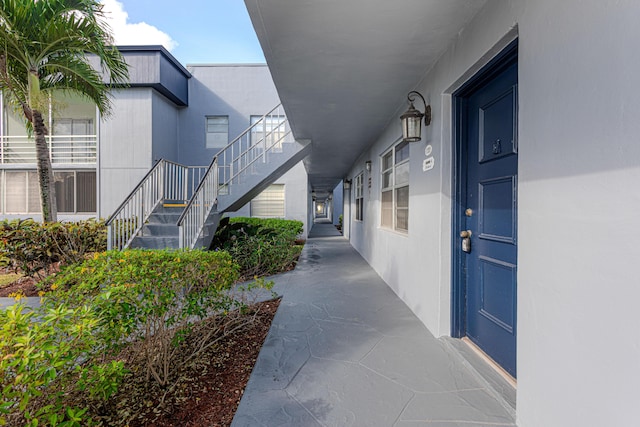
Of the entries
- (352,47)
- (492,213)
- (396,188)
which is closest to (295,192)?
(396,188)

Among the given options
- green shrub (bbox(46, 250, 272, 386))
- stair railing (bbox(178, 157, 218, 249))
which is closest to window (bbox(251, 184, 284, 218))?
stair railing (bbox(178, 157, 218, 249))

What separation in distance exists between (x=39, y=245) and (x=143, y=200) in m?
1.60

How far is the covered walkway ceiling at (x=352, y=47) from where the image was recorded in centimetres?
224

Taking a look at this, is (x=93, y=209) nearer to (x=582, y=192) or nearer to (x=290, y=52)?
(x=290, y=52)

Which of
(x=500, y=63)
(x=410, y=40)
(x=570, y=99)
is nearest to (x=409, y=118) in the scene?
(x=410, y=40)

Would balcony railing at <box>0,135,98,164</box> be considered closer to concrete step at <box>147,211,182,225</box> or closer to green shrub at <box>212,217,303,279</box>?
concrete step at <box>147,211,182,225</box>

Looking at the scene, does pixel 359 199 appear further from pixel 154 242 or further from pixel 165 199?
pixel 154 242

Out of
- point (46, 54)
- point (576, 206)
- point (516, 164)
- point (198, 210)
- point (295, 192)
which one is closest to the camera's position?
point (576, 206)

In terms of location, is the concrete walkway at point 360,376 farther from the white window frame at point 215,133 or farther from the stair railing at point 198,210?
the white window frame at point 215,133

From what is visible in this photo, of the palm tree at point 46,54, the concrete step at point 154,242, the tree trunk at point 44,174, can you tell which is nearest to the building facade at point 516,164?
the concrete step at point 154,242

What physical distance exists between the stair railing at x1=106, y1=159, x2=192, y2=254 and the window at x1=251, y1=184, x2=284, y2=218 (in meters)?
4.46

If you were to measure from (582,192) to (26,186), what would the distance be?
46.8 feet

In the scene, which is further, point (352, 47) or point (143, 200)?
point (143, 200)

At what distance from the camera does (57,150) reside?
10258 millimetres
